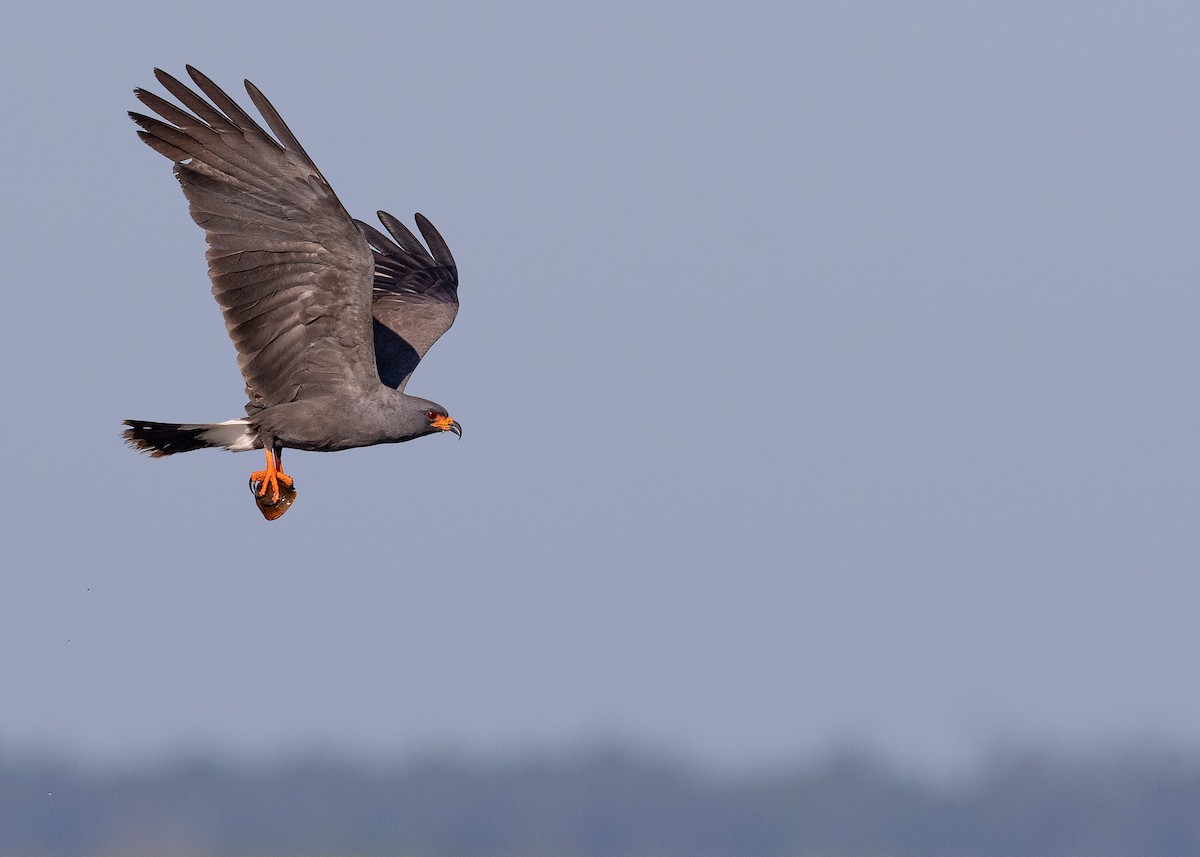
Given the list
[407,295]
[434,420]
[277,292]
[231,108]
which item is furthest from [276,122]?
[407,295]

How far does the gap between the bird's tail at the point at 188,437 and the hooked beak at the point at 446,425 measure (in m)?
1.55

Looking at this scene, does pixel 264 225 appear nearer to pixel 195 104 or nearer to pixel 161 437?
pixel 195 104

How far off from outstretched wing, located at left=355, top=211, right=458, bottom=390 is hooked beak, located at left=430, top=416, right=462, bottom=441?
5.67 ft

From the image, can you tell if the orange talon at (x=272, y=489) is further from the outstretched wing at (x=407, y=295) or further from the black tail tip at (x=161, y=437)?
the outstretched wing at (x=407, y=295)

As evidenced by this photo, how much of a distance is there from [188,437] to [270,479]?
0.79m

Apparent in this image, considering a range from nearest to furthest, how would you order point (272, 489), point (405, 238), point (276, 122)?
point (276, 122)
point (272, 489)
point (405, 238)

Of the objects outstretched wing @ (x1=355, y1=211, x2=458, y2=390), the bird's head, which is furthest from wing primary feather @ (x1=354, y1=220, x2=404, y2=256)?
the bird's head

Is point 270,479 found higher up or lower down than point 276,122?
lower down

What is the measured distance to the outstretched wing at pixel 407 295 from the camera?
658 inches

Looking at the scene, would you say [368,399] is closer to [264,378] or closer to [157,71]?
[264,378]

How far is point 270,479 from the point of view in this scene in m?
14.5

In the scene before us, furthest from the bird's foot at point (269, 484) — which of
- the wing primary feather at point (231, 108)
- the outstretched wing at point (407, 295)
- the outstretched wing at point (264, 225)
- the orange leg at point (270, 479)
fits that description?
the wing primary feather at point (231, 108)

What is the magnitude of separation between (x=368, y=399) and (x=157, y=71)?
10.3 ft

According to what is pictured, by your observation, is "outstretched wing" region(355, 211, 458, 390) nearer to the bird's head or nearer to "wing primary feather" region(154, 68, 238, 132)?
the bird's head
